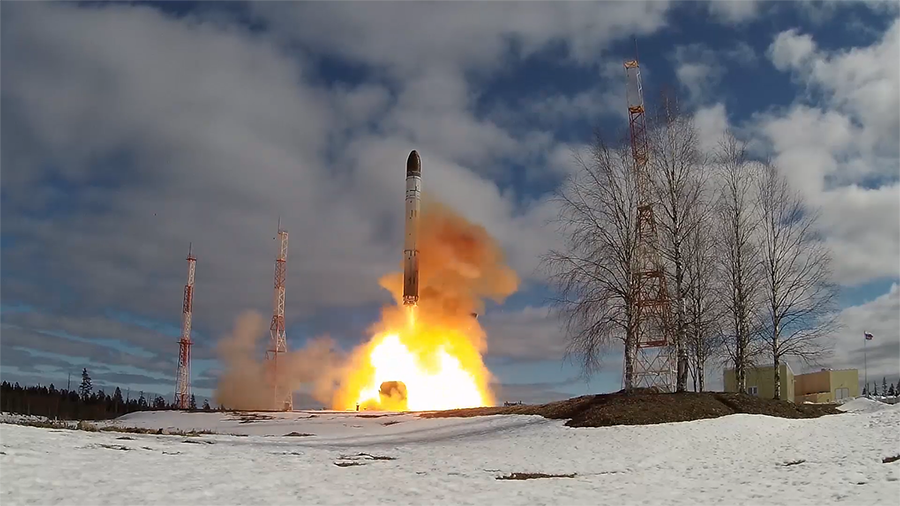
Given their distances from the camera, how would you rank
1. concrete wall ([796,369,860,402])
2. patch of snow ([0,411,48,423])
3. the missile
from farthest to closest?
the missile, concrete wall ([796,369,860,402]), patch of snow ([0,411,48,423])

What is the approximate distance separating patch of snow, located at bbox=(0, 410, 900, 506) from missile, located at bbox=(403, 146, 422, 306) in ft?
109

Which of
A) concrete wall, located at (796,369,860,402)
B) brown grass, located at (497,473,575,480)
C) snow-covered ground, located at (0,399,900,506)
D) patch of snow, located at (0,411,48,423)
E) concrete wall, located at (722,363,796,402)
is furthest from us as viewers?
concrete wall, located at (796,369,860,402)

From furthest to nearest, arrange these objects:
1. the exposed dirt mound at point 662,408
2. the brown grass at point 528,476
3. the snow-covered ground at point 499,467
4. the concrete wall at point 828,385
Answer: the concrete wall at point 828,385
the exposed dirt mound at point 662,408
the brown grass at point 528,476
the snow-covered ground at point 499,467

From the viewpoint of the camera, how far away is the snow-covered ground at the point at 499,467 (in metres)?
14.8

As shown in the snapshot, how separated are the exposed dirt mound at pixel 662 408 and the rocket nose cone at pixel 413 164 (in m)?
35.2

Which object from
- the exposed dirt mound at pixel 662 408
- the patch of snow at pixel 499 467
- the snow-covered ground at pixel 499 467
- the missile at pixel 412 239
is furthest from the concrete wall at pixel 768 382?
the missile at pixel 412 239

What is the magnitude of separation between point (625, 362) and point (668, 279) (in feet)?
16.3

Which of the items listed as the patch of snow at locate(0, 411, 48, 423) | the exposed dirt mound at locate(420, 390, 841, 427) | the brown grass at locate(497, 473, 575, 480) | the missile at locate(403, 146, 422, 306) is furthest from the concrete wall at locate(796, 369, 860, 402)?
the patch of snow at locate(0, 411, 48, 423)

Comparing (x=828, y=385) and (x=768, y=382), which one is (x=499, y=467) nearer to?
(x=768, y=382)

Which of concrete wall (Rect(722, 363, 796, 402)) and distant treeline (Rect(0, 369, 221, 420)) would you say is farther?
distant treeline (Rect(0, 369, 221, 420))

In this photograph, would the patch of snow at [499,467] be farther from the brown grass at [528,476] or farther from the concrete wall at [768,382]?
the concrete wall at [768,382]

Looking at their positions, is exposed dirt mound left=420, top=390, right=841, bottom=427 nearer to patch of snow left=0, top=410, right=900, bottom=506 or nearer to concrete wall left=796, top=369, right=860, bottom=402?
patch of snow left=0, top=410, right=900, bottom=506

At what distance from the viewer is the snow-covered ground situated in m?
14.8

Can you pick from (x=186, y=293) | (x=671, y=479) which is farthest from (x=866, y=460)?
(x=186, y=293)
